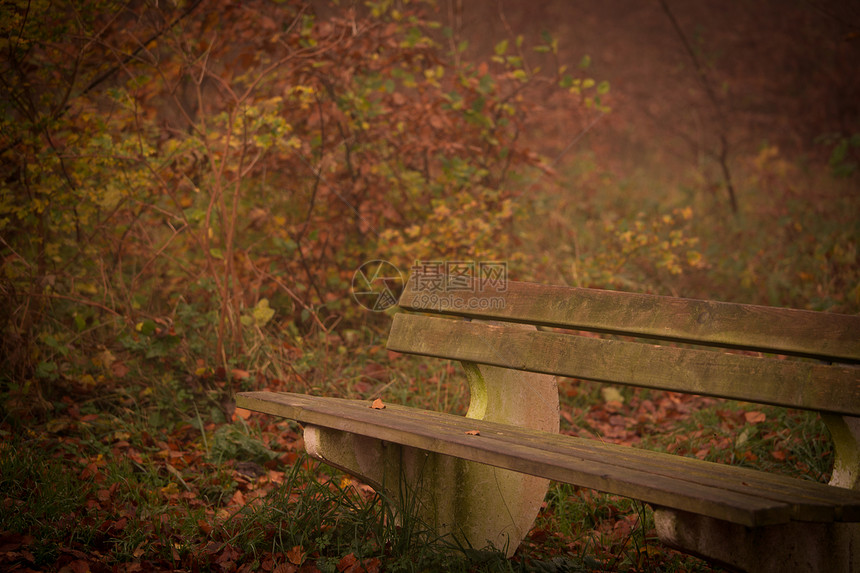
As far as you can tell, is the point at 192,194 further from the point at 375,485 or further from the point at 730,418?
the point at 730,418

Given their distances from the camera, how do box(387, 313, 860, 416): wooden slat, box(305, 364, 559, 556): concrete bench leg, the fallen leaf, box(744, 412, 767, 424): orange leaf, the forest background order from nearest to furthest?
box(387, 313, 860, 416): wooden slat → box(305, 364, 559, 556): concrete bench leg → the forest background → box(744, 412, 767, 424): orange leaf → the fallen leaf

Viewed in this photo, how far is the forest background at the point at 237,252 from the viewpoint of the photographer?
3082 millimetres

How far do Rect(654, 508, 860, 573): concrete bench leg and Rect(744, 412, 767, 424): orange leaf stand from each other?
1674 mm

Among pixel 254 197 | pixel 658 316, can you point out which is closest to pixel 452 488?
pixel 658 316

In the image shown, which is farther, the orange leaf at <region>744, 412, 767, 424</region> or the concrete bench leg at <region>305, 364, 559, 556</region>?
the orange leaf at <region>744, 412, 767, 424</region>

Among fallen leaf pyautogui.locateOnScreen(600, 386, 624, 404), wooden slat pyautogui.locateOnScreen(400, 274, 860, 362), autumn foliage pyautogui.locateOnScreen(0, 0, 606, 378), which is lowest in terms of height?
fallen leaf pyautogui.locateOnScreen(600, 386, 624, 404)

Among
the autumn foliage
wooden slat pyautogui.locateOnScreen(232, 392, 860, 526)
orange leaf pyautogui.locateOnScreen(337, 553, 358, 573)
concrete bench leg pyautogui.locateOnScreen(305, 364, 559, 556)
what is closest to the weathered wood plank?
wooden slat pyautogui.locateOnScreen(232, 392, 860, 526)

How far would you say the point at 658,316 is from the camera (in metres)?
2.33

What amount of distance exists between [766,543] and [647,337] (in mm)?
704

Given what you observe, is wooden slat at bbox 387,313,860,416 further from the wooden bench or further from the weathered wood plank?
the weathered wood plank

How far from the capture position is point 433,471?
2.59 m

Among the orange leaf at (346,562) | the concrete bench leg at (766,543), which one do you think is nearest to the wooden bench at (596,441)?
the concrete bench leg at (766,543)

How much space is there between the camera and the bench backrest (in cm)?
200

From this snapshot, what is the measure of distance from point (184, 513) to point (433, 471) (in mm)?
1020
